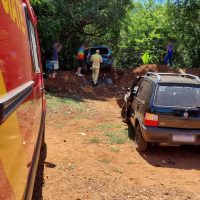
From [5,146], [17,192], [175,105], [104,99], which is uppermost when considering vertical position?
[5,146]

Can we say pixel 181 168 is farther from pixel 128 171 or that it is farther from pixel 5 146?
pixel 5 146

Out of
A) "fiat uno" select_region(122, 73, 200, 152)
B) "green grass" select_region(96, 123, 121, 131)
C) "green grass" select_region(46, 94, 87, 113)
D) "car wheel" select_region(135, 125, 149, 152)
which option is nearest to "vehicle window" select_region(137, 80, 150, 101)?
"fiat uno" select_region(122, 73, 200, 152)

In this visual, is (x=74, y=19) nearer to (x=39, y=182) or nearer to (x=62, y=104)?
(x=62, y=104)

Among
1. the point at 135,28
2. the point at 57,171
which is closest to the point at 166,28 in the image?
the point at 135,28

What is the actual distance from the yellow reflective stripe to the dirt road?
9.26 ft

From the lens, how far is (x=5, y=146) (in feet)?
6.97

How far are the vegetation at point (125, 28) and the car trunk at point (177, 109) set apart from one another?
40.1 ft

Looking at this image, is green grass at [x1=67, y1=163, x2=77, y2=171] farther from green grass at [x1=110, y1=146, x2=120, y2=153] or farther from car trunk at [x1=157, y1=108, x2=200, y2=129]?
car trunk at [x1=157, y1=108, x2=200, y2=129]

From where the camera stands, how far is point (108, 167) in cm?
700

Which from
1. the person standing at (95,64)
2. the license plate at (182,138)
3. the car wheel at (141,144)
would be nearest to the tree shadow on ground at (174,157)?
the car wheel at (141,144)

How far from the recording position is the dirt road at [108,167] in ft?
19.0

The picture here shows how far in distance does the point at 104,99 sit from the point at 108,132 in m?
7.50

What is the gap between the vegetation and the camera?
1992cm

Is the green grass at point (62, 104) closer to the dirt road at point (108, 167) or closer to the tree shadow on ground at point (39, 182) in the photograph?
the dirt road at point (108, 167)
